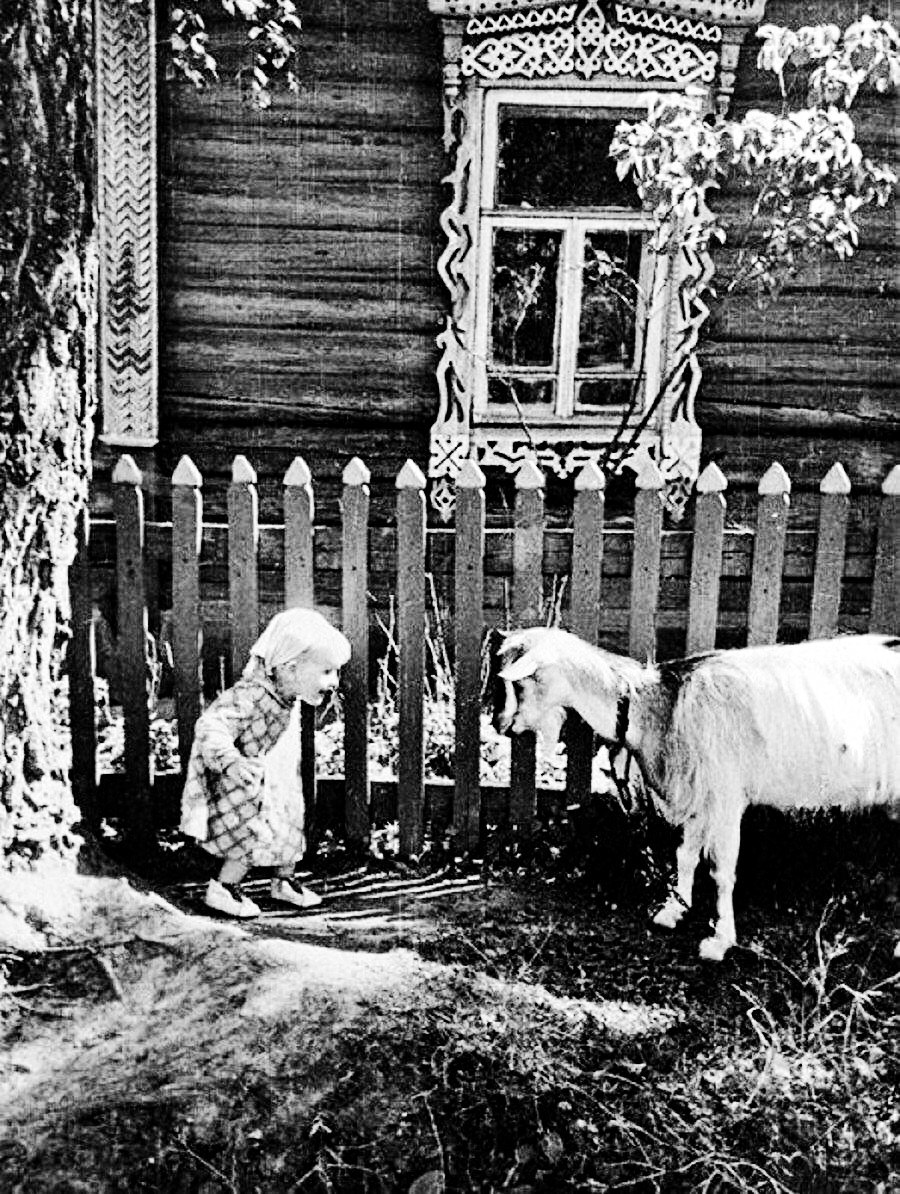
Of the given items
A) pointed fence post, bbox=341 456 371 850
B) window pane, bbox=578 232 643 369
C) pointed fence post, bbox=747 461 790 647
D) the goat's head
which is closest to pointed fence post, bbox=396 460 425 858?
pointed fence post, bbox=341 456 371 850

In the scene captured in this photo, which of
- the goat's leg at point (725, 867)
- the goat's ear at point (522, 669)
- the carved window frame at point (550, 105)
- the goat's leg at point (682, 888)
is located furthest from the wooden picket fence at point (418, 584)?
the carved window frame at point (550, 105)

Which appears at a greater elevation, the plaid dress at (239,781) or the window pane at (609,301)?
the window pane at (609,301)

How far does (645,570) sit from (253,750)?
154 centimetres

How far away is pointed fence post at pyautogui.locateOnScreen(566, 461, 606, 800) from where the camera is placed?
467 cm

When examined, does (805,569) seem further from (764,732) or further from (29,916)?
(29,916)

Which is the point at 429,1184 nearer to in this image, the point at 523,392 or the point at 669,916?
the point at 669,916

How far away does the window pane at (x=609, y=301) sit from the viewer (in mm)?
7375

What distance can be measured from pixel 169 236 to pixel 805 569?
4.22m

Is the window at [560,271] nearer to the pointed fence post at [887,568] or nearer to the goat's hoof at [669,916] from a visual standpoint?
the pointed fence post at [887,568]

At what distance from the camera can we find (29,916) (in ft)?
12.4

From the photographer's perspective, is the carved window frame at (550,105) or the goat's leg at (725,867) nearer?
the goat's leg at (725,867)

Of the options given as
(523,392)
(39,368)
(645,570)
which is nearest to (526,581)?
(645,570)

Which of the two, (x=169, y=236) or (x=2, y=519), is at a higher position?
(x=169, y=236)

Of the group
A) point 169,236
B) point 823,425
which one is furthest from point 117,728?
point 823,425
